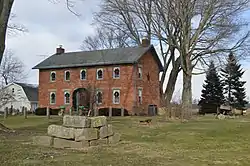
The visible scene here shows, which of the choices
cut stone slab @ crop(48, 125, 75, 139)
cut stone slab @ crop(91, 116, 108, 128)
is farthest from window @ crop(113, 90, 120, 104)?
cut stone slab @ crop(48, 125, 75, 139)

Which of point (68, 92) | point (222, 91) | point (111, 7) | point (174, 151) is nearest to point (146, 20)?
point (111, 7)

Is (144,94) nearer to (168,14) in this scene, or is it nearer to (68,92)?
(68,92)

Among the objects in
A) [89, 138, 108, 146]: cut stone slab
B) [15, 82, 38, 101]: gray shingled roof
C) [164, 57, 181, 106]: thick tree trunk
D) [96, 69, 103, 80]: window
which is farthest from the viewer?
[15, 82, 38, 101]: gray shingled roof

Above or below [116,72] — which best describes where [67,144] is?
below

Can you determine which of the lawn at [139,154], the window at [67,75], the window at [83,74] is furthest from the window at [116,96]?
the lawn at [139,154]

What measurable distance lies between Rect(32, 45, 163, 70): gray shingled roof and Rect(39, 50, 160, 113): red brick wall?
2.18 feet

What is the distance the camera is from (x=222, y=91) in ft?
203

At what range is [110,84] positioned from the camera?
4781 centimetres

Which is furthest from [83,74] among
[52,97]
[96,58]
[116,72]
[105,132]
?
[105,132]

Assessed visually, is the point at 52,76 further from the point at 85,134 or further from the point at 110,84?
the point at 85,134

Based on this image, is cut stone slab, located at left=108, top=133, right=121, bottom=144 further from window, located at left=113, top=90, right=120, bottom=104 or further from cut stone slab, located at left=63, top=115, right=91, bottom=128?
window, located at left=113, top=90, right=120, bottom=104

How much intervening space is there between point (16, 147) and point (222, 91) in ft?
171

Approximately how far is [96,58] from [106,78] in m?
3.44

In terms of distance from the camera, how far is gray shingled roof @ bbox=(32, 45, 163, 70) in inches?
1879
